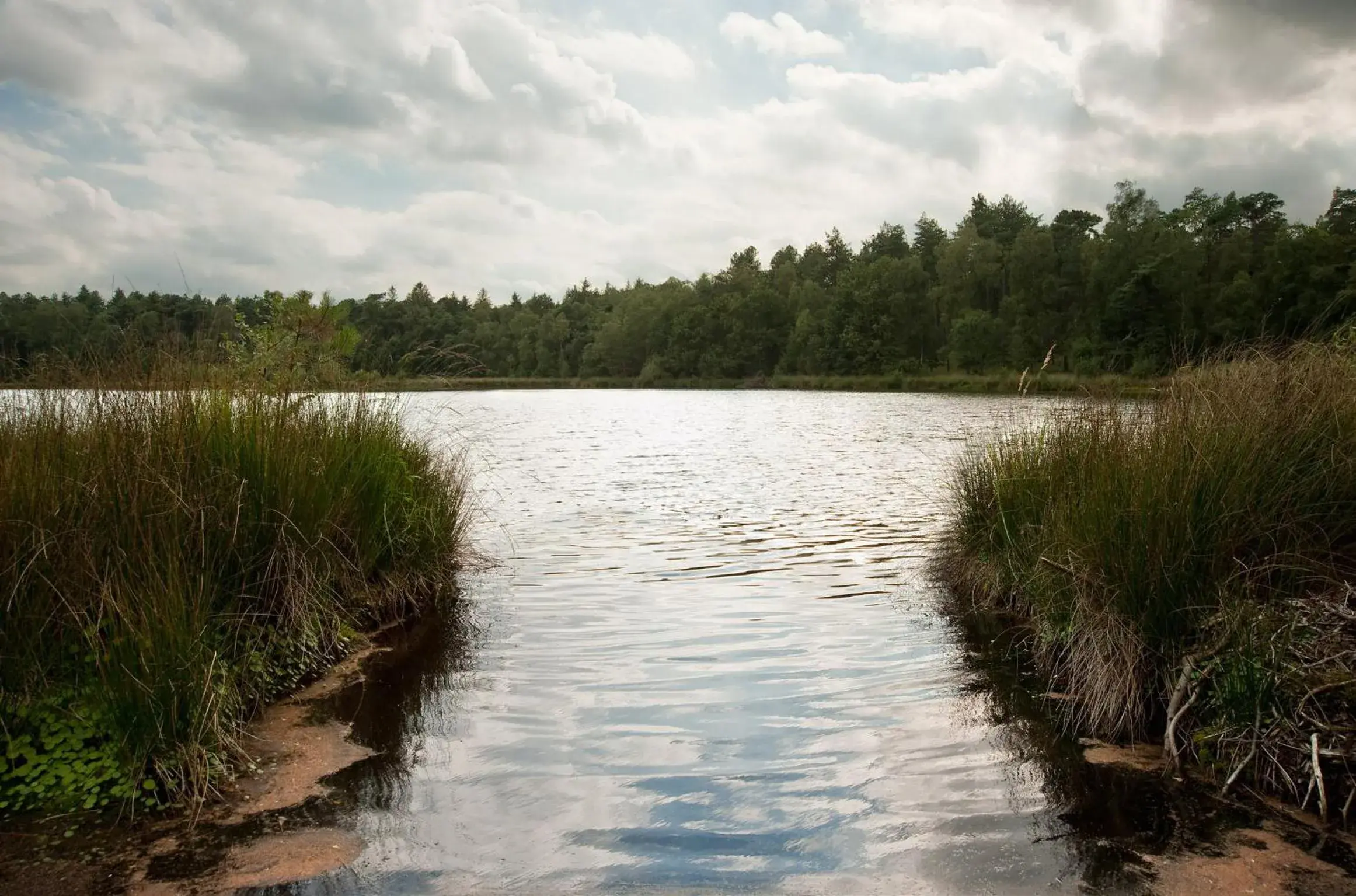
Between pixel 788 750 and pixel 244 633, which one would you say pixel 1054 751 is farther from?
pixel 244 633

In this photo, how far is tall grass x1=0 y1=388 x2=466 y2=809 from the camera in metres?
4.45

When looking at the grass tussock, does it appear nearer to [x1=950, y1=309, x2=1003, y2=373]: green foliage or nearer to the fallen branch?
the fallen branch

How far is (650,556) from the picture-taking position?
39.4 ft

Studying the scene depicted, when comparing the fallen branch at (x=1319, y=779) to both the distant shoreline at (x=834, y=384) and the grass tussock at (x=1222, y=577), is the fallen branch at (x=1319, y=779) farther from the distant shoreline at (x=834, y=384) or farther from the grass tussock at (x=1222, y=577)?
the distant shoreline at (x=834, y=384)

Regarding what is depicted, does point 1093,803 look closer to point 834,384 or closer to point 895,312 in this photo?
point 834,384

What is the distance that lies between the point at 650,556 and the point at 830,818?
7427 mm

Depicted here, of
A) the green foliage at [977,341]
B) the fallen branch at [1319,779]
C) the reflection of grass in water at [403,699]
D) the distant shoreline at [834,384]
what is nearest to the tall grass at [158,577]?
the reflection of grass in water at [403,699]

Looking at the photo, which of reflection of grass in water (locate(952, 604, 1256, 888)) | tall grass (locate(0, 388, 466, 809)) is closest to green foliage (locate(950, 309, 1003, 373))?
reflection of grass in water (locate(952, 604, 1256, 888))

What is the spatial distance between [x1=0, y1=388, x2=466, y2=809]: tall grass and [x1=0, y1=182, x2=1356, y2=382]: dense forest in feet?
4.23

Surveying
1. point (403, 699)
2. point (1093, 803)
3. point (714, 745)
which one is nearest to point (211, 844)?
point (403, 699)

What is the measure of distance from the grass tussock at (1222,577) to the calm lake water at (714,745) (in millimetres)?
542

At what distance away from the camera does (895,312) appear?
106125 millimetres

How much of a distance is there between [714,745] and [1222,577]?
3.21 metres

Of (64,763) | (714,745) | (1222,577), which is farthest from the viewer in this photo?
(714,745)
